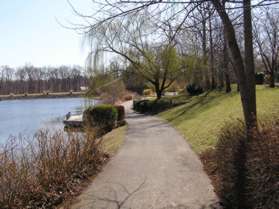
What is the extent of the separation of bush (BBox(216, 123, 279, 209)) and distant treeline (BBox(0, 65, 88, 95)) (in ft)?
395

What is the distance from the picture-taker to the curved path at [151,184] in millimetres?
7020

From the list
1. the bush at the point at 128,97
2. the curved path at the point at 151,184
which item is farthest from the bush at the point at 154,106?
the curved path at the point at 151,184

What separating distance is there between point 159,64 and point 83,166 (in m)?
32.9

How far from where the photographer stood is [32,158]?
7.96 m

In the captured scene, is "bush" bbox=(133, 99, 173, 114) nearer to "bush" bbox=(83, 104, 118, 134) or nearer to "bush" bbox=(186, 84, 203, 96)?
"bush" bbox=(186, 84, 203, 96)

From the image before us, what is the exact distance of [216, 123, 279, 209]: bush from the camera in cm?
520

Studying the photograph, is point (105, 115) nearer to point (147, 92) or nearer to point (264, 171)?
point (264, 171)

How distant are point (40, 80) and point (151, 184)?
128 metres

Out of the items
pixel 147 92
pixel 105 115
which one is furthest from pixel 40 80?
pixel 105 115

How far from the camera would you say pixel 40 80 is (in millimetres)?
132250

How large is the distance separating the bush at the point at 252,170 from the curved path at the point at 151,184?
483 mm

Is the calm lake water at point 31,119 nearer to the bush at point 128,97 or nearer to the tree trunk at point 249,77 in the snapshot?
the tree trunk at point 249,77

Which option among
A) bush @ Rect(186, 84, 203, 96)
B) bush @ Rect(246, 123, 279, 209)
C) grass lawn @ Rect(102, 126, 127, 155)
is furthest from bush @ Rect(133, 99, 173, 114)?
bush @ Rect(246, 123, 279, 209)

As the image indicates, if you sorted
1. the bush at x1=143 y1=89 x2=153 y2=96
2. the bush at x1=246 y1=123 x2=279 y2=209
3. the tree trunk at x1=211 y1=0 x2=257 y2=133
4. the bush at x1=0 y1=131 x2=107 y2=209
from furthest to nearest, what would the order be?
the bush at x1=143 y1=89 x2=153 y2=96, the tree trunk at x1=211 y1=0 x2=257 y2=133, the bush at x1=0 y1=131 x2=107 y2=209, the bush at x1=246 y1=123 x2=279 y2=209
